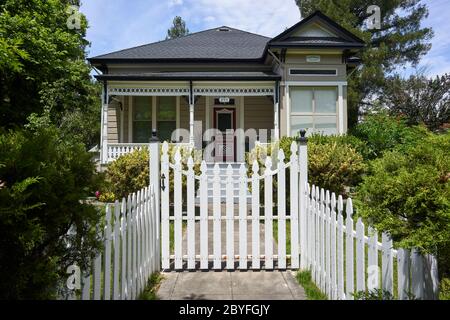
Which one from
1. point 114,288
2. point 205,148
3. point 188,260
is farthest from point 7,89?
point 114,288

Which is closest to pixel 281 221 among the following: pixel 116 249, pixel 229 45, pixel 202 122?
pixel 116 249

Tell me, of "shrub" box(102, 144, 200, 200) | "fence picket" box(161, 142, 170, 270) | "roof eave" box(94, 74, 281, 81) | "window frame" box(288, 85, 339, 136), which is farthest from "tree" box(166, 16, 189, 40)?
"fence picket" box(161, 142, 170, 270)

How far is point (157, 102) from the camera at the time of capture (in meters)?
18.5

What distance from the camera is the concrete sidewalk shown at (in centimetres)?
466

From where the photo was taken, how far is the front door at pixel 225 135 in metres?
18.4

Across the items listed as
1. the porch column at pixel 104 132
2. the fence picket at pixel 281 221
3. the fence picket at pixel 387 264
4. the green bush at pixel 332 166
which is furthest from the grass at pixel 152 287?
the porch column at pixel 104 132

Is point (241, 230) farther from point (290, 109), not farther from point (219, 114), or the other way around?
point (219, 114)

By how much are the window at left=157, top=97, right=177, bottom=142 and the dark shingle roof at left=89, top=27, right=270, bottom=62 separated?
1.98 metres

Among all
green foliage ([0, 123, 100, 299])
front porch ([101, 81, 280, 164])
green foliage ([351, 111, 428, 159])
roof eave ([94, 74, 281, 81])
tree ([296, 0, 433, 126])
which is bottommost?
green foliage ([0, 123, 100, 299])

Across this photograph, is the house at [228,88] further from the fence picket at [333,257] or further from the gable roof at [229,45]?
the fence picket at [333,257]

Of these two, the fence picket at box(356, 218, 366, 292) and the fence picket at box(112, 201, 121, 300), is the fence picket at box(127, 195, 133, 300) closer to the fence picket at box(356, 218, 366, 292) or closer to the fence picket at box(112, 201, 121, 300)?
the fence picket at box(112, 201, 121, 300)

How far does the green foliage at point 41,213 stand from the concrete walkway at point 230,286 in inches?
84.7

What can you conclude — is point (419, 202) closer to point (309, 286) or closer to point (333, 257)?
point (333, 257)
